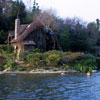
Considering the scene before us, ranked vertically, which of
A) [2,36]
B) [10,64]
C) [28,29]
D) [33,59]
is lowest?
[10,64]

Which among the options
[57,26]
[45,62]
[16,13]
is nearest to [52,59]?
[45,62]

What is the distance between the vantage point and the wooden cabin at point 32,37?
49062 mm

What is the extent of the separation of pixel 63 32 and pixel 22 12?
12.1 metres

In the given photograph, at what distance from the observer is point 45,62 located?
141ft

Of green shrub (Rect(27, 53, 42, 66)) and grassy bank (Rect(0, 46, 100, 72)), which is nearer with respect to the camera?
grassy bank (Rect(0, 46, 100, 72))

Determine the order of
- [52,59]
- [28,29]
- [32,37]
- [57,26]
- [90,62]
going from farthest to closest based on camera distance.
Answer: [57,26], [32,37], [28,29], [90,62], [52,59]

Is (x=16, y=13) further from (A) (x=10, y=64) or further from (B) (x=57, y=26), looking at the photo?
(A) (x=10, y=64)

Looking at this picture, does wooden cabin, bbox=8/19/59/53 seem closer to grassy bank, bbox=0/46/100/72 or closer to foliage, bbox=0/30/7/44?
foliage, bbox=0/30/7/44

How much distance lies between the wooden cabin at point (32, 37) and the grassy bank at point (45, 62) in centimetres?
465

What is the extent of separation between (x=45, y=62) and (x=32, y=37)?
942cm

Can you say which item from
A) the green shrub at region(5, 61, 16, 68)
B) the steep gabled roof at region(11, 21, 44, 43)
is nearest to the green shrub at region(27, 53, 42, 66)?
the green shrub at region(5, 61, 16, 68)

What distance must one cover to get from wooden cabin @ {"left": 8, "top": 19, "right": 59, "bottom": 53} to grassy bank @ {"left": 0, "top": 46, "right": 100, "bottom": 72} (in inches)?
183

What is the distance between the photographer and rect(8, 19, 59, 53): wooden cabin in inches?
1932

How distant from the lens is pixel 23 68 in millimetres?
41469
